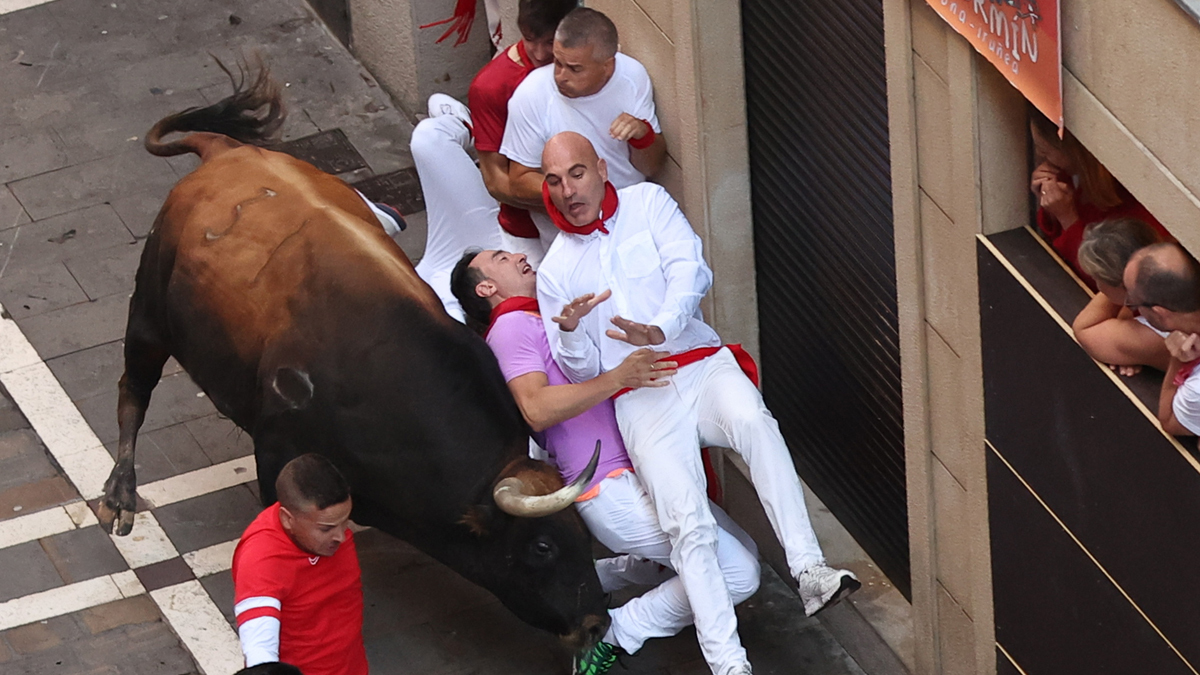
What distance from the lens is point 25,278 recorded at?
410 inches

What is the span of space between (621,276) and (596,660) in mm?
1473

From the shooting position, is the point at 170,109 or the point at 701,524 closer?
the point at 701,524

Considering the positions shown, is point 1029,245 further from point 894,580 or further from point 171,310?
point 171,310

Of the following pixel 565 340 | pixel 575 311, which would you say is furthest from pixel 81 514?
pixel 575 311

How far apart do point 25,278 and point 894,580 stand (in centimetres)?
527

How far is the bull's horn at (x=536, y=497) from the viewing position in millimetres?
6723

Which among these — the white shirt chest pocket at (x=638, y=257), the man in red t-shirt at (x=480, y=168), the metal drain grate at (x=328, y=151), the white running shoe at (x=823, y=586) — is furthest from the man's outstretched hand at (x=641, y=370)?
the metal drain grate at (x=328, y=151)

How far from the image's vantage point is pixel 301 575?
20.7 feet

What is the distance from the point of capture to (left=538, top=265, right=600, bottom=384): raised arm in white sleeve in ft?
22.9

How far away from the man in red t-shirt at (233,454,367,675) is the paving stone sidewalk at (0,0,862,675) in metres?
1.32

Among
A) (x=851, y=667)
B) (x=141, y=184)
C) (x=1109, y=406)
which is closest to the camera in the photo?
(x=1109, y=406)

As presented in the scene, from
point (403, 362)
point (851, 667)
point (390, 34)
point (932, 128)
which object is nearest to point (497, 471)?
point (403, 362)

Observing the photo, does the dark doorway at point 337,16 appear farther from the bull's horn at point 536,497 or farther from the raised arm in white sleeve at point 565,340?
the bull's horn at point 536,497

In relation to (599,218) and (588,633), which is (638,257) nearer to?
(599,218)
